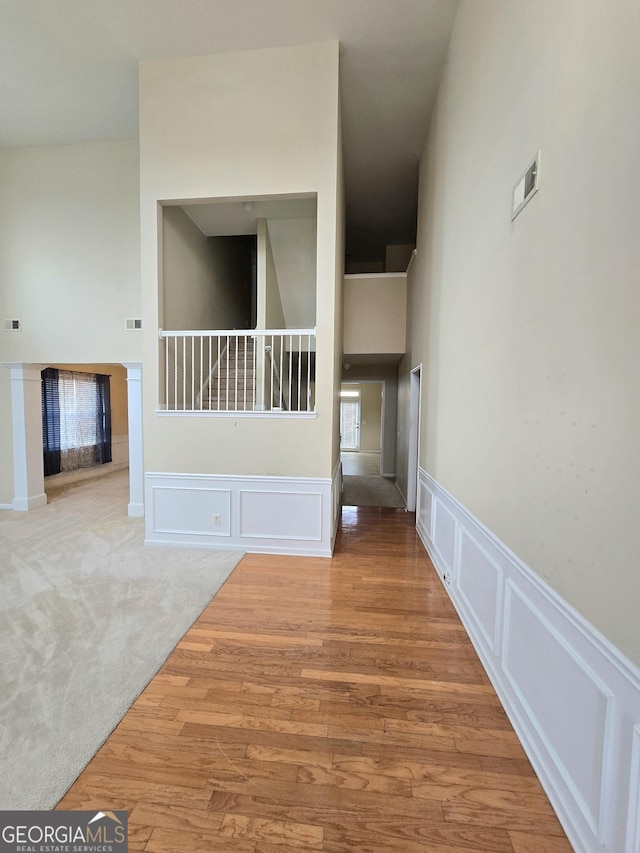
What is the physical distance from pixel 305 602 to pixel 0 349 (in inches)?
215

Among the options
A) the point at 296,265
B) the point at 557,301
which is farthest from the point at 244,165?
the point at 557,301

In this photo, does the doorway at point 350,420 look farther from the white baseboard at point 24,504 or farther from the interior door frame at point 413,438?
the white baseboard at point 24,504

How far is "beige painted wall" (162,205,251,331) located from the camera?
154 inches

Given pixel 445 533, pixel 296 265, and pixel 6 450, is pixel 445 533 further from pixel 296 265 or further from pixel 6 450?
pixel 6 450

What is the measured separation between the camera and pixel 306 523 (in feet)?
11.1

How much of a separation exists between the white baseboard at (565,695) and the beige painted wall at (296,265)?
4.74 meters

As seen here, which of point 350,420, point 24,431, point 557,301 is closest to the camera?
point 557,301

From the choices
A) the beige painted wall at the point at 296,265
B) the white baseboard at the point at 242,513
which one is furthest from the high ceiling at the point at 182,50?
the white baseboard at the point at 242,513

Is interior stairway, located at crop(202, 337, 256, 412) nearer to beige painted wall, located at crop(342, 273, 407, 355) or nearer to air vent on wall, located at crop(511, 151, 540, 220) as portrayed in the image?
beige painted wall, located at crop(342, 273, 407, 355)

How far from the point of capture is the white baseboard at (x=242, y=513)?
3389mm
